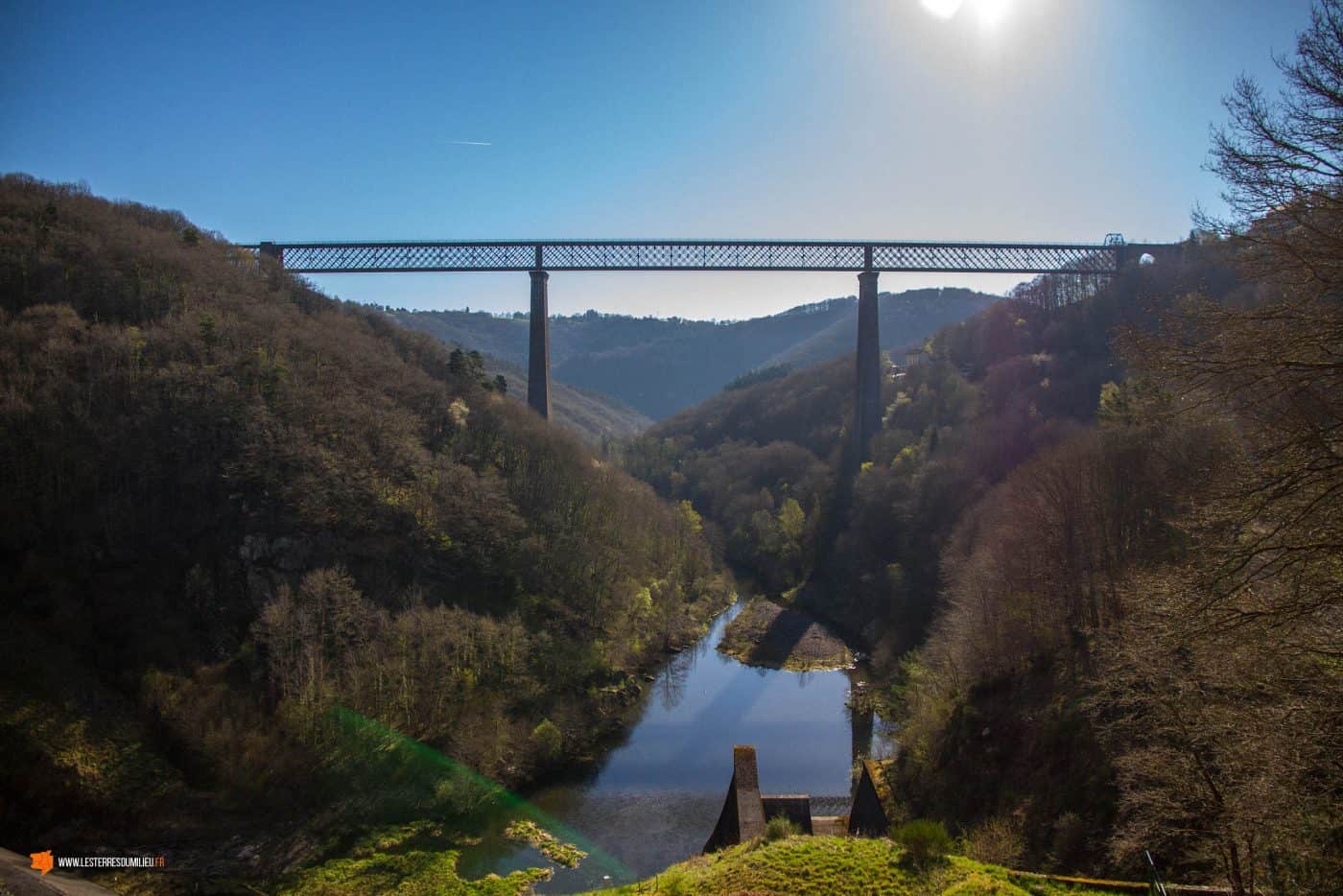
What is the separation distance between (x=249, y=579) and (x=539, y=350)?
66.8 ft

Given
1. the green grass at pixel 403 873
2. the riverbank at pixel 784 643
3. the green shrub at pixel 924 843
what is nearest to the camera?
the green shrub at pixel 924 843

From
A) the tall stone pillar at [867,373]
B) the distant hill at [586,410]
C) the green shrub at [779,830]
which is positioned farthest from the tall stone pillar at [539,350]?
the distant hill at [586,410]

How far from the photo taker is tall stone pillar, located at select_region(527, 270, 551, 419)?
38.8m

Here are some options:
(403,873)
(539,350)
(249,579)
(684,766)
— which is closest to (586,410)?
(539,350)

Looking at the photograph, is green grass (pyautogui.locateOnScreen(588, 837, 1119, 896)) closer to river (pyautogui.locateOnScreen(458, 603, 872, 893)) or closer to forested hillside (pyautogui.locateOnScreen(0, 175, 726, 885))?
river (pyautogui.locateOnScreen(458, 603, 872, 893))

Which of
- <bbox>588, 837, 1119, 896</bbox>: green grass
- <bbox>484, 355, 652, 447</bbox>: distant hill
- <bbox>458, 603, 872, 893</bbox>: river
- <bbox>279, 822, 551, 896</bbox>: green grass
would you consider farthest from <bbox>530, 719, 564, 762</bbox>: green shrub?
<bbox>484, 355, 652, 447</bbox>: distant hill

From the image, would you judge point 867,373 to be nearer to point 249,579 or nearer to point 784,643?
point 784,643

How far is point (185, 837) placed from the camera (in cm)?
1576

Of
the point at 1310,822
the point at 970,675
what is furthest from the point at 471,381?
the point at 1310,822

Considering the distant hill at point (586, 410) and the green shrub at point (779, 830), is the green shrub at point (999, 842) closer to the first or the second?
the green shrub at point (779, 830)

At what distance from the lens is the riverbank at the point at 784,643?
30.7 metres

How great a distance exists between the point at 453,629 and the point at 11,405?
13.0 m

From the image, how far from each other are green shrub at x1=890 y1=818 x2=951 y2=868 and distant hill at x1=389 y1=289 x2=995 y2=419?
116 metres

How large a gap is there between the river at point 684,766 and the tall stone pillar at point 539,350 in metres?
15.2
